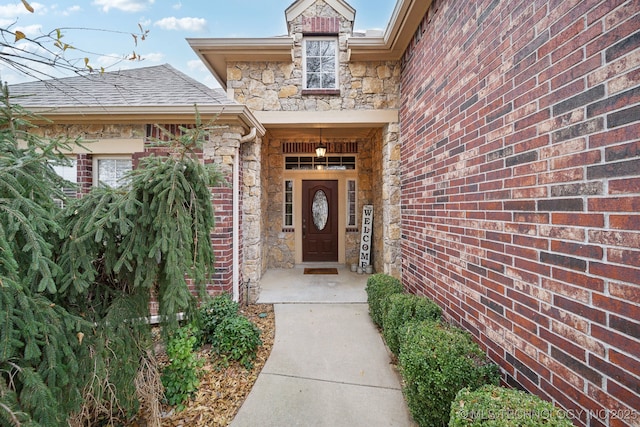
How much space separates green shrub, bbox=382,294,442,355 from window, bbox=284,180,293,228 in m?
4.22

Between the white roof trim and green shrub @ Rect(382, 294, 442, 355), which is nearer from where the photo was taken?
green shrub @ Rect(382, 294, 442, 355)

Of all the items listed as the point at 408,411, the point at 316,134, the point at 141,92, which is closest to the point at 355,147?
the point at 316,134

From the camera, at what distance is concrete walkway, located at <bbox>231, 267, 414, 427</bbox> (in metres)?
2.20

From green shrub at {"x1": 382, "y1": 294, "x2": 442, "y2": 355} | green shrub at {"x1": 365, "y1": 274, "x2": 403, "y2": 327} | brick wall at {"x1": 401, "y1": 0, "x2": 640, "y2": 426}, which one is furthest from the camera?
green shrub at {"x1": 365, "y1": 274, "x2": 403, "y2": 327}

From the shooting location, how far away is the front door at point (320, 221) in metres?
6.93

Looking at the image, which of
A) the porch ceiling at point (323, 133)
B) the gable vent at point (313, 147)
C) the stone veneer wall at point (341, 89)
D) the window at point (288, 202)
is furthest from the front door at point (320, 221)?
the stone veneer wall at point (341, 89)

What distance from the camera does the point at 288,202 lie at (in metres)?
6.88

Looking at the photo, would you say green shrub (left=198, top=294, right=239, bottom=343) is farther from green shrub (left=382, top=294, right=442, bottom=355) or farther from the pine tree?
green shrub (left=382, top=294, right=442, bottom=355)

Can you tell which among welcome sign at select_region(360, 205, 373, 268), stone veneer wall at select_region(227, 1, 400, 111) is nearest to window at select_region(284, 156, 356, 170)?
welcome sign at select_region(360, 205, 373, 268)

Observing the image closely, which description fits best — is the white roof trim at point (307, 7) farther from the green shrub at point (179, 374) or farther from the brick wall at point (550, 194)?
the green shrub at point (179, 374)

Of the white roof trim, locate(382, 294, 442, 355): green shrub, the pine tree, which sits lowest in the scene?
locate(382, 294, 442, 355): green shrub

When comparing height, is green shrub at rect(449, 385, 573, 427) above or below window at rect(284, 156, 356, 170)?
below

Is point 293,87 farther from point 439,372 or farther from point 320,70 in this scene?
point 439,372

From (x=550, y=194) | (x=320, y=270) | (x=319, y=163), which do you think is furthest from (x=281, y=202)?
(x=550, y=194)
